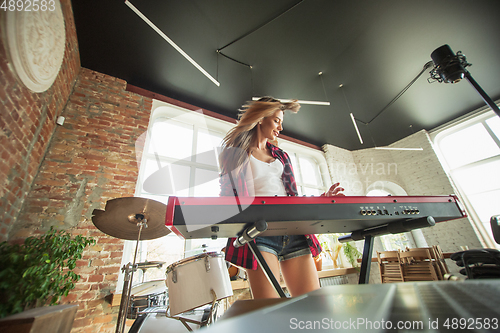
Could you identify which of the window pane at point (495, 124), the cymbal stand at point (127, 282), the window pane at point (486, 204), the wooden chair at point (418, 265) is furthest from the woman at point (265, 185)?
the window pane at point (495, 124)

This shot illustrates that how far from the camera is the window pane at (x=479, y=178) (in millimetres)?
4991

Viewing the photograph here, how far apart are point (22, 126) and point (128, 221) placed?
1481mm

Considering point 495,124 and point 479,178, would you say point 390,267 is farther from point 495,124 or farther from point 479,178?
point 495,124

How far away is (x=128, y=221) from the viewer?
179 cm

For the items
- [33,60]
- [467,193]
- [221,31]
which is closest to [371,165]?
[467,193]

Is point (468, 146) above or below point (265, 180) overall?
above

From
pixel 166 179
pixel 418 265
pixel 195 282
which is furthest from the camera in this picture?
pixel 418 265

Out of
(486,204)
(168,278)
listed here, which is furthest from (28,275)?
(486,204)

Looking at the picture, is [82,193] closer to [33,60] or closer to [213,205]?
[33,60]

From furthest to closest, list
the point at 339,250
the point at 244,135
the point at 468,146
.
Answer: the point at 468,146 → the point at 339,250 → the point at 244,135

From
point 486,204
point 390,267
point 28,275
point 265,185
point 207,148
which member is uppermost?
point 207,148

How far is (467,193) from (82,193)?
7.91 meters

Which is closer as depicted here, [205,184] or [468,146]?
[205,184]

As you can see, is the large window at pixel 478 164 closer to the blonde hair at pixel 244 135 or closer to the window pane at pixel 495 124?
the window pane at pixel 495 124
